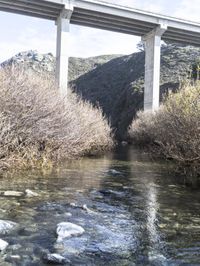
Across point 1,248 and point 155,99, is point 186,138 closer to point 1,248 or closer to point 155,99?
point 1,248

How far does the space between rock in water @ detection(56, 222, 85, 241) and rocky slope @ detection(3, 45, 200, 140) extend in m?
42.1

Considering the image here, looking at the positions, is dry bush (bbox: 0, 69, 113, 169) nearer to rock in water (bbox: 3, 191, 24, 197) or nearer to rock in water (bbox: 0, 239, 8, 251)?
rock in water (bbox: 3, 191, 24, 197)

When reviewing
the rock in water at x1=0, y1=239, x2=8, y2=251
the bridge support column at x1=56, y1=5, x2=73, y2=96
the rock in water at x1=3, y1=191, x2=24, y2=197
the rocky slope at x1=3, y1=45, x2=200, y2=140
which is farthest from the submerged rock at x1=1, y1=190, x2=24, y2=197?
the rocky slope at x1=3, y1=45, x2=200, y2=140

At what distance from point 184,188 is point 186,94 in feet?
11.4

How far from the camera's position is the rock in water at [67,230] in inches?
209

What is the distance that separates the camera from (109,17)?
32000 mm

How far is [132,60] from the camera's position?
2982 inches

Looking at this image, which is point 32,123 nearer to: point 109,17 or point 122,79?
point 109,17

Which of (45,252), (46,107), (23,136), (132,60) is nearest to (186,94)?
(46,107)

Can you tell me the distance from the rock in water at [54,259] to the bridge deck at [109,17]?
2702 cm

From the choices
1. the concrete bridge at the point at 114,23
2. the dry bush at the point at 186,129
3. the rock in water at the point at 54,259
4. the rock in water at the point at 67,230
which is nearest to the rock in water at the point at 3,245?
the rock in water at the point at 54,259

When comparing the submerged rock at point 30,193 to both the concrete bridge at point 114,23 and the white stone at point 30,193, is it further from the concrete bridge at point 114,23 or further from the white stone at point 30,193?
the concrete bridge at point 114,23

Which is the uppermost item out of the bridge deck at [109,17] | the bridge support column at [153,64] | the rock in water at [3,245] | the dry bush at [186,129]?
the bridge deck at [109,17]

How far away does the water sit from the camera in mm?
4703
